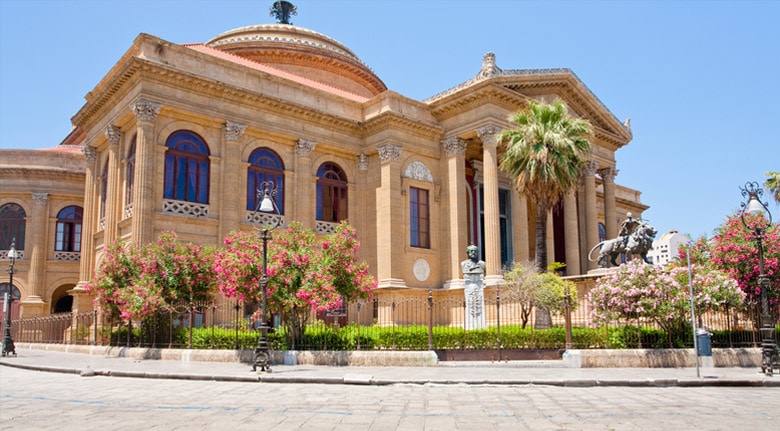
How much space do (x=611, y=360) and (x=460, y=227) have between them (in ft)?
53.6

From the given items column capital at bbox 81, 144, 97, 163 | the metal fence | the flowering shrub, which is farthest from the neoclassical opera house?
the flowering shrub

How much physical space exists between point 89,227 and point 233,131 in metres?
8.62

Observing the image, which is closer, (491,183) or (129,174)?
(129,174)

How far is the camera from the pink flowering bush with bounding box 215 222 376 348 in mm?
→ 19750

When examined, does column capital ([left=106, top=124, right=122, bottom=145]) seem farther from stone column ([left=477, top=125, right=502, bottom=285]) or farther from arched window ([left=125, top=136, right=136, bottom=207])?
stone column ([left=477, top=125, right=502, bottom=285])

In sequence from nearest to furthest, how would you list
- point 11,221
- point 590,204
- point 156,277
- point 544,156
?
point 156,277 < point 544,156 < point 11,221 < point 590,204

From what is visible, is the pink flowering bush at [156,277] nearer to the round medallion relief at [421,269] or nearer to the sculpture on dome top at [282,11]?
the round medallion relief at [421,269]

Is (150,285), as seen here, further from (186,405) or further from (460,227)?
(460,227)

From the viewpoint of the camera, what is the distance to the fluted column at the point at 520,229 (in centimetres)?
3362

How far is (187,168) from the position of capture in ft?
95.2

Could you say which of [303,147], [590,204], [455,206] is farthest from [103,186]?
[590,204]

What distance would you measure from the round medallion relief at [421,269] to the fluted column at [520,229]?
4.36 m

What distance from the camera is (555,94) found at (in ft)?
117

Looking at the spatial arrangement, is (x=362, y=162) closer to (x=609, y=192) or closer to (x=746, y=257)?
(x=609, y=192)
